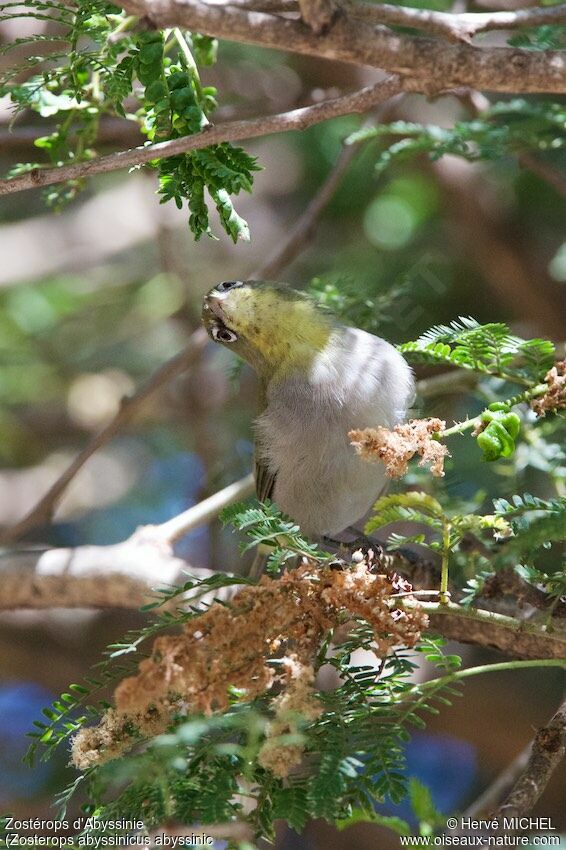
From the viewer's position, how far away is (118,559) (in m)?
3.50

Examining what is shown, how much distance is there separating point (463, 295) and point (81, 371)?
246 centimetres

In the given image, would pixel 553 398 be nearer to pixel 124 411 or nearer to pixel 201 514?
pixel 201 514

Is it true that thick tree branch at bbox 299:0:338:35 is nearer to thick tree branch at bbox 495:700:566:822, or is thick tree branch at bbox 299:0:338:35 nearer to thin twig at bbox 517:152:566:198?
thick tree branch at bbox 495:700:566:822

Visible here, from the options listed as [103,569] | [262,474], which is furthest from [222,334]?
[103,569]

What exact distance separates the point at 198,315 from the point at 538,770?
4.08 m

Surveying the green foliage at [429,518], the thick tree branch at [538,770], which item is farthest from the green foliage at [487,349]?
the thick tree branch at [538,770]

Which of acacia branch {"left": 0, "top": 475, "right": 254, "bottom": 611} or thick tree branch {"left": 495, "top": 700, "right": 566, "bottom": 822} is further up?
thick tree branch {"left": 495, "top": 700, "right": 566, "bottom": 822}

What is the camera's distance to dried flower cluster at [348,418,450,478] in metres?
1.86

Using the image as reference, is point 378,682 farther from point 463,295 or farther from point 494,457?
point 463,295

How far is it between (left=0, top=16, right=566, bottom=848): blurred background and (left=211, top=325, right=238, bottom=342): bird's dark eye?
0.70 meters

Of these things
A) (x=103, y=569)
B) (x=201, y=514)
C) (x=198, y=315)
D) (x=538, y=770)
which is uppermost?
(x=538, y=770)

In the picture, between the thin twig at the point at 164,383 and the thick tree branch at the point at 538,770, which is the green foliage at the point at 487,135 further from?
the thick tree branch at the point at 538,770

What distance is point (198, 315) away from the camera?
5.67 m

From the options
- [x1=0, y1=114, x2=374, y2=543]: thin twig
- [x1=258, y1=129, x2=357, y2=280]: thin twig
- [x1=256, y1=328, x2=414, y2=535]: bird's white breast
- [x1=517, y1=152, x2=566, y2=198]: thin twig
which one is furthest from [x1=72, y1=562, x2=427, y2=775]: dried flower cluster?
[x1=517, y1=152, x2=566, y2=198]: thin twig
